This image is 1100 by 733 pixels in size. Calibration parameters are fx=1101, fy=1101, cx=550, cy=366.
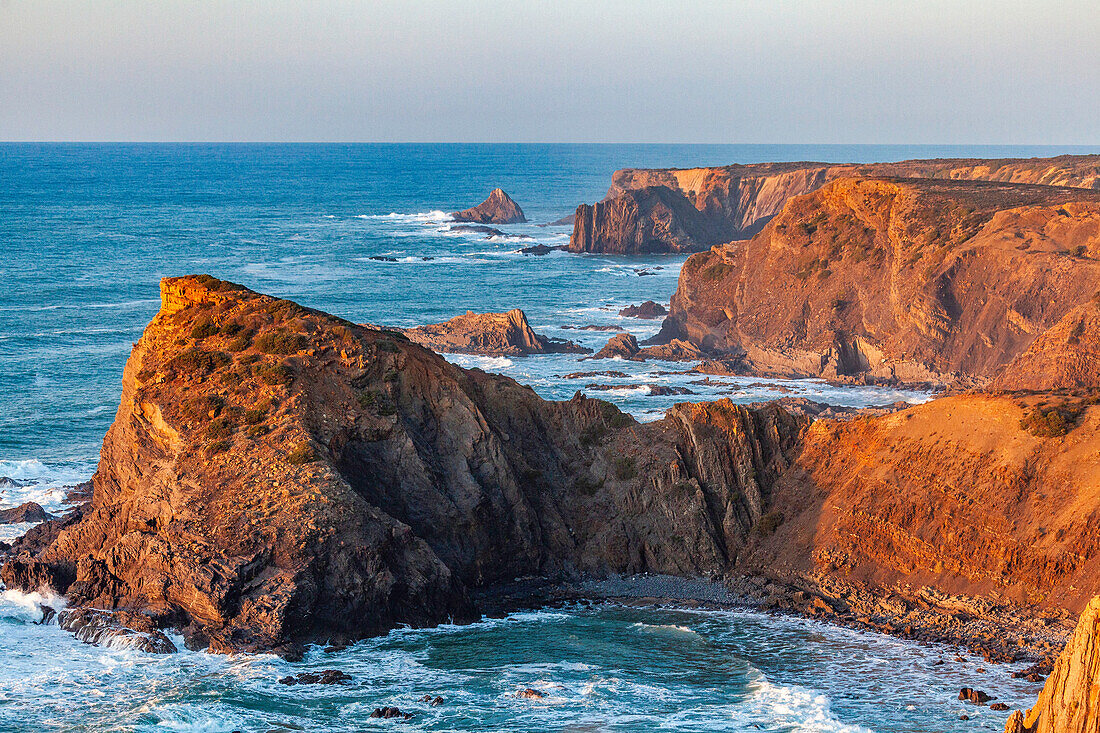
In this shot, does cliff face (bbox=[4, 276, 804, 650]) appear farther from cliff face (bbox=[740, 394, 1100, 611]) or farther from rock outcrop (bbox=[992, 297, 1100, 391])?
rock outcrop (bbox=[992, 297, 1100, 391])

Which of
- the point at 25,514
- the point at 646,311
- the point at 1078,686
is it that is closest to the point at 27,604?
the point at 25,514

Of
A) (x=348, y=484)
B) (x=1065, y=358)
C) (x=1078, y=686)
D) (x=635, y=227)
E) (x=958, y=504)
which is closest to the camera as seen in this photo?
(x=1078, y=686)

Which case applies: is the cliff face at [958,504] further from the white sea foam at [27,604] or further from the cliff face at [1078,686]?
the white sea foam at [27,604]

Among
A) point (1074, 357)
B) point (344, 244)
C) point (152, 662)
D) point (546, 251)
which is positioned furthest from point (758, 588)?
point (344, 244)

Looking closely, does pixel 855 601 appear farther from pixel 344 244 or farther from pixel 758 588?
pixel 344 244

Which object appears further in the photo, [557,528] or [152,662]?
[557,528]

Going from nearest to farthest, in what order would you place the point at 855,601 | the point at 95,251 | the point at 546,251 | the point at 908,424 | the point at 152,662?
the point at 152,662 < the point at 855,601 < the point at 908,424 < the point at 95,251 < the point at 546,251

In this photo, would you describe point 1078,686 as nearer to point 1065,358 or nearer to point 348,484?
point 348,484
